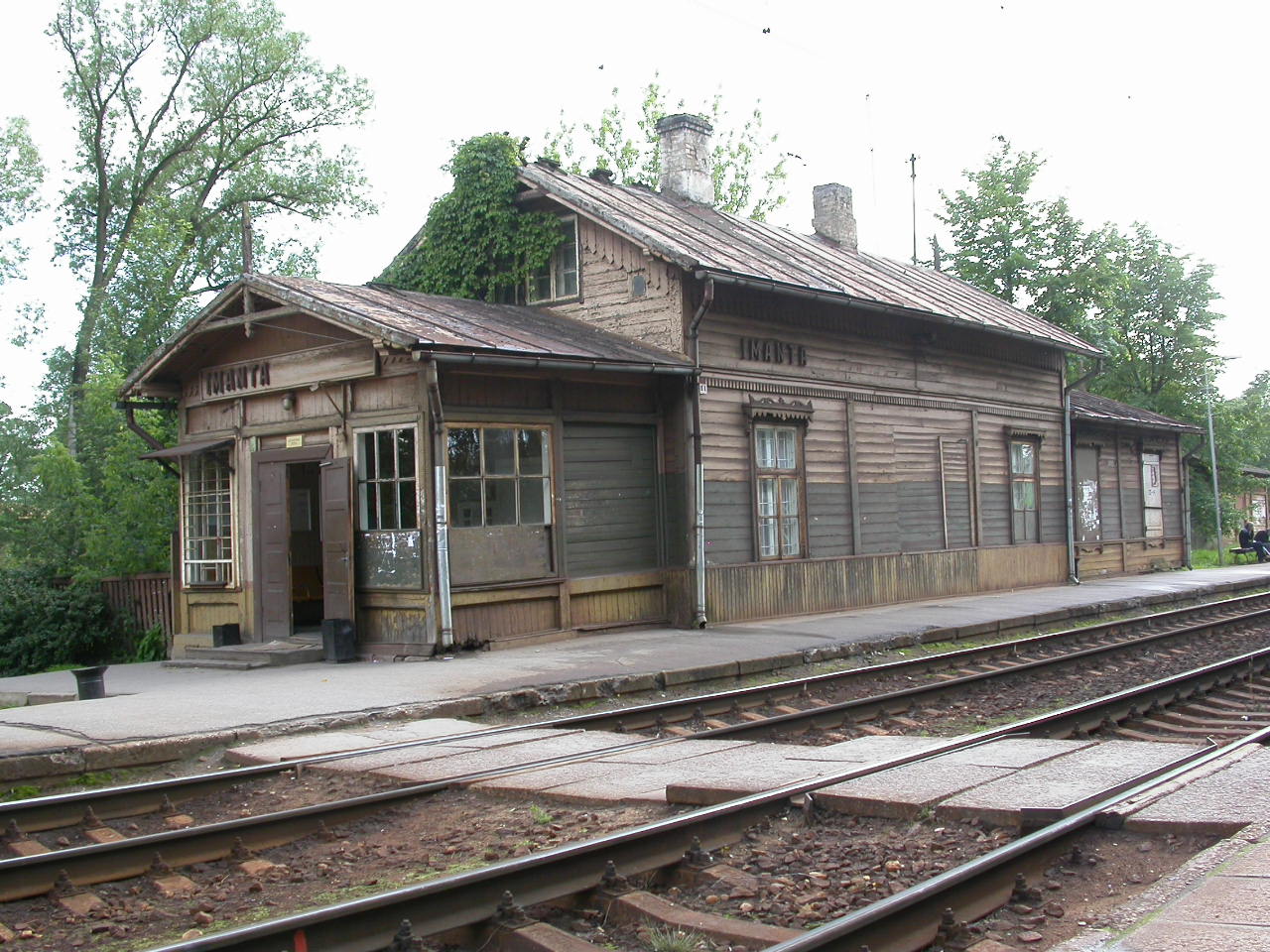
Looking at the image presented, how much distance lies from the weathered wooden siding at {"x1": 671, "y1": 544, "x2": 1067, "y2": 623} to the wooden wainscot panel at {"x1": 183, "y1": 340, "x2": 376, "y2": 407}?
5.04m

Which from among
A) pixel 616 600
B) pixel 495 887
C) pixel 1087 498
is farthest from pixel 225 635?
pixel 1087 498

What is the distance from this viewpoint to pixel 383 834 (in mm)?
6465

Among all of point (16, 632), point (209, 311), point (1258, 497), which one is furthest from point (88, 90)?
point (1258, 497)

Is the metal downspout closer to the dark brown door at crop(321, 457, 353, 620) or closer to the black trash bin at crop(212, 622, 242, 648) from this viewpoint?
the dark brown door at crop(321, 457, 353, 620)

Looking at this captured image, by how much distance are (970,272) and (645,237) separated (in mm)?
24243

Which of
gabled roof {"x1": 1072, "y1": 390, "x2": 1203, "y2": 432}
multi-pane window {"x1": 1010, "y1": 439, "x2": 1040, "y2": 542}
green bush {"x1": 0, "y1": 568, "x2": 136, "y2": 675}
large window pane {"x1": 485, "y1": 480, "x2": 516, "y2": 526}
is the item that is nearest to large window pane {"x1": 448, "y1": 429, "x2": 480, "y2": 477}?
large window pane {"x1": 485, "y1": 480, "x2": 516, "y2": 526}

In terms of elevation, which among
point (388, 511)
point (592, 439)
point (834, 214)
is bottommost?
point (388, 511)

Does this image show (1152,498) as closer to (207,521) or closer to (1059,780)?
(207,521)

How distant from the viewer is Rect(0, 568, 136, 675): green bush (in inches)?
753

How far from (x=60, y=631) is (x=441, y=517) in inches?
367

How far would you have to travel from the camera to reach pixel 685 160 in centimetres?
2164

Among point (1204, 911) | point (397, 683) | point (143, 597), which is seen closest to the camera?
point (1204, 911)

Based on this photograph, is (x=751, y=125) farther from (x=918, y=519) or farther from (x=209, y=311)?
(x=209, y=311)

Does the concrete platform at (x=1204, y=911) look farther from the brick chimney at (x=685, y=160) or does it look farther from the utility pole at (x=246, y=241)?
the brick chimney at (x=685, y=160)
